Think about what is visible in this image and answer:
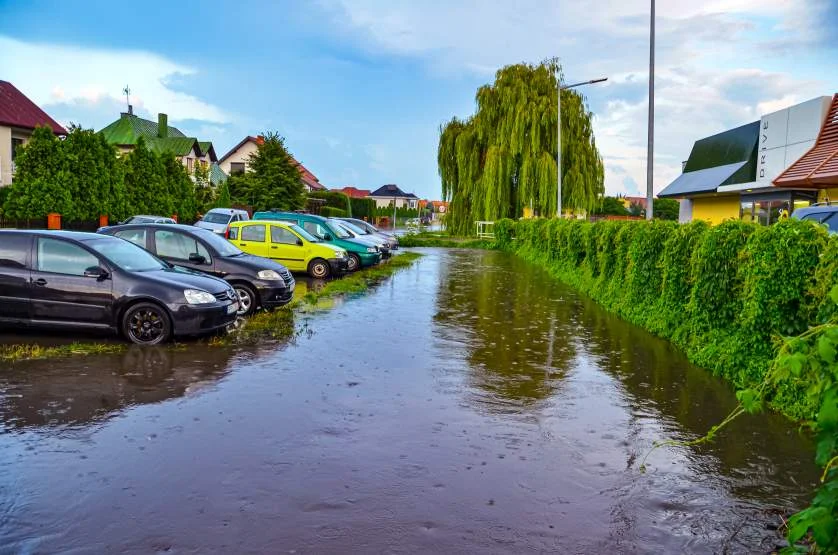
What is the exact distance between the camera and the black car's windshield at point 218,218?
101 ft

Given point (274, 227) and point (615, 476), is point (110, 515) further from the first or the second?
point (274, 227)

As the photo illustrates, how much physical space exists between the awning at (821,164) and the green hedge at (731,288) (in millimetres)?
8075

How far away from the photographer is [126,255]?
10.4 meters

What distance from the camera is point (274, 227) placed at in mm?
20031

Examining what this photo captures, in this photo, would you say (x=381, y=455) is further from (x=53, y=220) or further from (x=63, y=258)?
(x=53, y=220)

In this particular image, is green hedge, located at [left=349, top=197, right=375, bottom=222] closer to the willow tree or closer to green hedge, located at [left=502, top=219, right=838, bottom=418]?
the willow tree

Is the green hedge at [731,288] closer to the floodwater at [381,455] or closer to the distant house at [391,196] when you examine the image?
the floodwater at [381,455]

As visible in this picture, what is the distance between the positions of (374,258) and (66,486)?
64.4 ft

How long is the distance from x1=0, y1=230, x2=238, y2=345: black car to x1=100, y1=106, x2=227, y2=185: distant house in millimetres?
52444

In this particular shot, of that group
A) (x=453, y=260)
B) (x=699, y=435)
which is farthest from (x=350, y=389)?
(x=453, y=260)

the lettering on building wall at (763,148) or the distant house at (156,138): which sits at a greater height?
the distant house at (156,138)

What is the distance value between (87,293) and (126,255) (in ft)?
3.47

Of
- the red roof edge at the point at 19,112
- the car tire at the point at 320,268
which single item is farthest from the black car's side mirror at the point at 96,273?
the red roof edge at the point at 19,112

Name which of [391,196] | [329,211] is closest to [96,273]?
[329,211]
